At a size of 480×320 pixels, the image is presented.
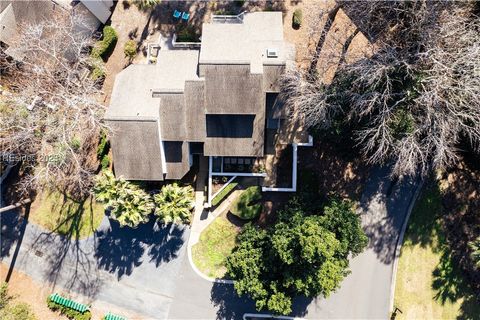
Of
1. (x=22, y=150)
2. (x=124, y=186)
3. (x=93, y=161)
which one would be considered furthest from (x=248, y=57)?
(x=22, y=150)

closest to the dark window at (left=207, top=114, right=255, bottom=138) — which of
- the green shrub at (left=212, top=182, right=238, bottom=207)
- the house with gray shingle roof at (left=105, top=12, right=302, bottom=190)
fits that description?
the house with gray shingle roof at (left=105, top=12, right=302, bottom=190)

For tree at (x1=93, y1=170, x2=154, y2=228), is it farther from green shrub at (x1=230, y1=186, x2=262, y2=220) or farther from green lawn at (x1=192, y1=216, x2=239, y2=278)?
green shrub at (x1=230, y1=186, x2=262, y2=220)

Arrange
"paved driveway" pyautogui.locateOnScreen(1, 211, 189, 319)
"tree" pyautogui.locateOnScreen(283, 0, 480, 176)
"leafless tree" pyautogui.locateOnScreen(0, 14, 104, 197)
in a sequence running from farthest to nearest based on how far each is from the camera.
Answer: "paved driveway" pyautogui.locateOnScreen(1, 211, 189, 319), "leafless tree" pyautogui.locateOnScreen(0, 14, 104, 197), "tree" pyautogui.locateOnScreen(283, 0, 480, 176)

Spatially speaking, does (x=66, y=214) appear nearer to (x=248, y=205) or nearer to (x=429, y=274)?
(x=248, y=205)

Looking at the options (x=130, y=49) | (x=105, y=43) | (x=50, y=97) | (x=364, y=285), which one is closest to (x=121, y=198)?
(x=50, y=97)

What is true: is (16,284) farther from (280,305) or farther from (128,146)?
(280,305)

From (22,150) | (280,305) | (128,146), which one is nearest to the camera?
(280,305)

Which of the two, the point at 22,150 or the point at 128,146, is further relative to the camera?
the point at 22,150
